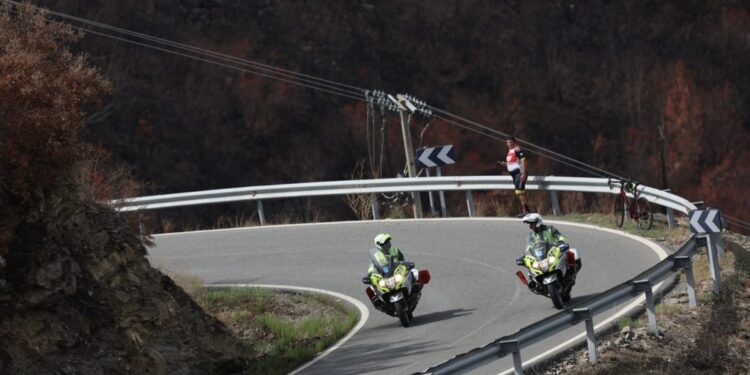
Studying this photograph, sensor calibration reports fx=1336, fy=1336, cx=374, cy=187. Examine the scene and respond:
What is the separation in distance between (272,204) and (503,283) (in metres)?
30.4

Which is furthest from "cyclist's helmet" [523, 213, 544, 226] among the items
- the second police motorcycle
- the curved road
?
the curved road

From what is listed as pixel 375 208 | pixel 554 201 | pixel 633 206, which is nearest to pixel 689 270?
pixel 633 206

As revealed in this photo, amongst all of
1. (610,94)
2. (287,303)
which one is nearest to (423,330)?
(287,303)

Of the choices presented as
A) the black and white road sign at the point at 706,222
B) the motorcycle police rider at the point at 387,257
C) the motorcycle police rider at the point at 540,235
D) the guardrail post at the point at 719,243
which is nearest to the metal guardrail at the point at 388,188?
the guardrail post at the point at 719,243

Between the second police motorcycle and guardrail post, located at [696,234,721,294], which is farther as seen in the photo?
the second police motorcycle

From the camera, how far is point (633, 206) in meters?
24.5

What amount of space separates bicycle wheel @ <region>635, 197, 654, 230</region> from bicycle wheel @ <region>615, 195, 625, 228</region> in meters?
0.34

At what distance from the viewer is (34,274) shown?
1598 cm

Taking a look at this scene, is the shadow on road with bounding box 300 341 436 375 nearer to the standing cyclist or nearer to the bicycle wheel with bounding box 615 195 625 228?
the bicycle wheel with bounding box 615 195 625 228

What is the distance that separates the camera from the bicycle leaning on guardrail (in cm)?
2430

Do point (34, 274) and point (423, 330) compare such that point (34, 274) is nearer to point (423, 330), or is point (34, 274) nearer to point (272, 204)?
point (423, 330)

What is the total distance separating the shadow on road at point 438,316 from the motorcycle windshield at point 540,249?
1.42m

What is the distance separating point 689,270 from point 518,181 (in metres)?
9.77

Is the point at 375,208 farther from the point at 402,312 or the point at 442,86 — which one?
the point at 442,86
